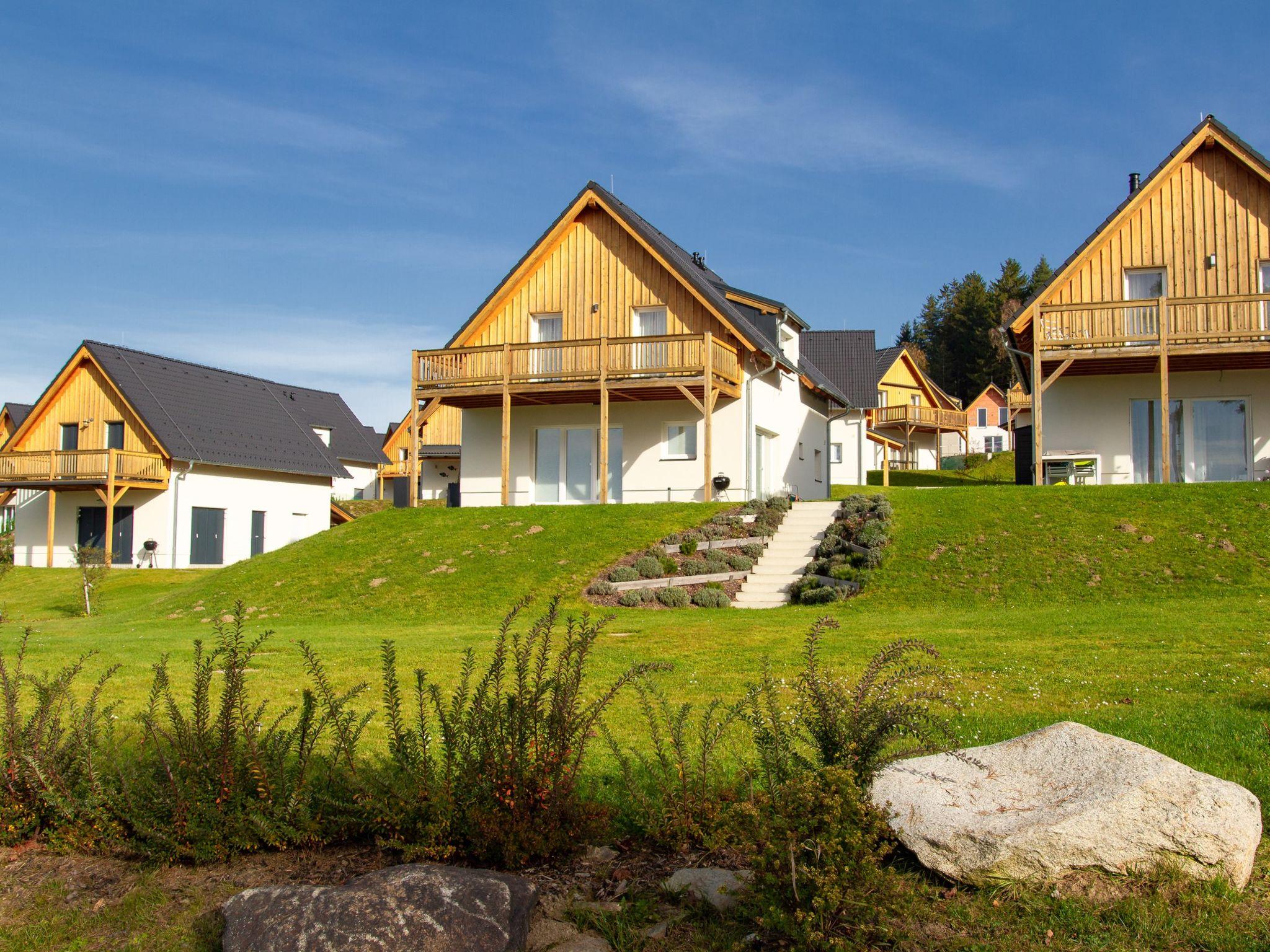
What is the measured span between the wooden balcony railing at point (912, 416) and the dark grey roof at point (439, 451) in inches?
835

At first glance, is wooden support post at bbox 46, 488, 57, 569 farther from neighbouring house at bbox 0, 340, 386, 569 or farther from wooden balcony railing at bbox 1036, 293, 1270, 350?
wooden balcony railing at bbox 1036, 293, 1270, 350

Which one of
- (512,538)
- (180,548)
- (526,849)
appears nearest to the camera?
(526,849)

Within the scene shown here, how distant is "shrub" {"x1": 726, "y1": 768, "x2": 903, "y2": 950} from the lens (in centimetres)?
379

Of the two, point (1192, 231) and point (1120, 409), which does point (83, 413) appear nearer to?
point (1120, 409)

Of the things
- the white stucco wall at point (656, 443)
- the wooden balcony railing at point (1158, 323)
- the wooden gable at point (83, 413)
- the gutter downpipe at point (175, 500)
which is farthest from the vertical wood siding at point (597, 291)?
the wooden gable at point (83, 413)

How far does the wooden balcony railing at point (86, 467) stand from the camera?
110ft

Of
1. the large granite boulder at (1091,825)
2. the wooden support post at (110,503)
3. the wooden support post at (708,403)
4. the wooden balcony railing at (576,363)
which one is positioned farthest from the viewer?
the wooden support post at (110,503)

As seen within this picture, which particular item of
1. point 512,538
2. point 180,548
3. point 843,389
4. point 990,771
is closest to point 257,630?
point 512,538

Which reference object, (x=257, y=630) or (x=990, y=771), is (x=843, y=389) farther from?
(x=990, y=771)

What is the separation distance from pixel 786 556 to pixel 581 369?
→ 8.38 m

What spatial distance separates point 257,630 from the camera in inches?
638

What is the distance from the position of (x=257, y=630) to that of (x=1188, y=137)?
22.5 m

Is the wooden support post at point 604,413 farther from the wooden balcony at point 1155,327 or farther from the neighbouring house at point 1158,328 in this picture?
the wooden balcony at point 1155,327

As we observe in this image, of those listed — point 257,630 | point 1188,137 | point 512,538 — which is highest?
point 1188,137
